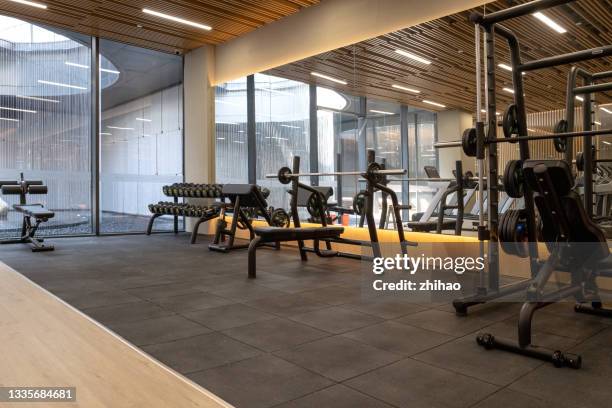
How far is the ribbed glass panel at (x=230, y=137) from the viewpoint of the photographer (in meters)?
7.12

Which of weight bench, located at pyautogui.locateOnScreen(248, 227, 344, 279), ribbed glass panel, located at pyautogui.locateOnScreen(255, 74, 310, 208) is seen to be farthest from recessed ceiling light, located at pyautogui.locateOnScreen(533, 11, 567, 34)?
ribbed glass panel, located at pyautogui.locateOnScreen(255, 74, 310, 208)

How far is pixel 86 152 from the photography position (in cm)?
680

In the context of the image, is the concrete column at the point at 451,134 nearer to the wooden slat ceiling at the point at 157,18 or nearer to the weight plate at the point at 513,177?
the weight plate at the point at 513,177

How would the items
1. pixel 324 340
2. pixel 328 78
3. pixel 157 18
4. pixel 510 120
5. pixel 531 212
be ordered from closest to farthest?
pixel 324 340 → pixel 531 212 → pixel 510 120 → pixel 328 78 → pixel 157 18

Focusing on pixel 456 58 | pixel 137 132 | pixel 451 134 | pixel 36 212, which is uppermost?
pixel 456 58

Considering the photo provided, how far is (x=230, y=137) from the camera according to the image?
23.5ft

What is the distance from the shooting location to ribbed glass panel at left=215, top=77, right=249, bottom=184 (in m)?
7.12

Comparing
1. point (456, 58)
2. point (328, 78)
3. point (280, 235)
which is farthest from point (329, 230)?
point (328, 78)

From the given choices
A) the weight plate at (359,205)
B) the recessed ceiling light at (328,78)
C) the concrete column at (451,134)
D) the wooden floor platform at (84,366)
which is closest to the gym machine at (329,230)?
the weight plate at (359,205)

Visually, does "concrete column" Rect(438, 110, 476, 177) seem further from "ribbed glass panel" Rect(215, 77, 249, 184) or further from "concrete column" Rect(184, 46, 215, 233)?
"concrete column" Rect(184, 46, 215, 233)

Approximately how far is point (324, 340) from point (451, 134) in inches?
123

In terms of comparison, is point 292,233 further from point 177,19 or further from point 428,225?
point 177,19

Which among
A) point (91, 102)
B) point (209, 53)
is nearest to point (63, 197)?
point (91, 102)

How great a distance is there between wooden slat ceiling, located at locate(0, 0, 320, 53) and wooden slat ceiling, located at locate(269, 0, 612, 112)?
0.96 metres
